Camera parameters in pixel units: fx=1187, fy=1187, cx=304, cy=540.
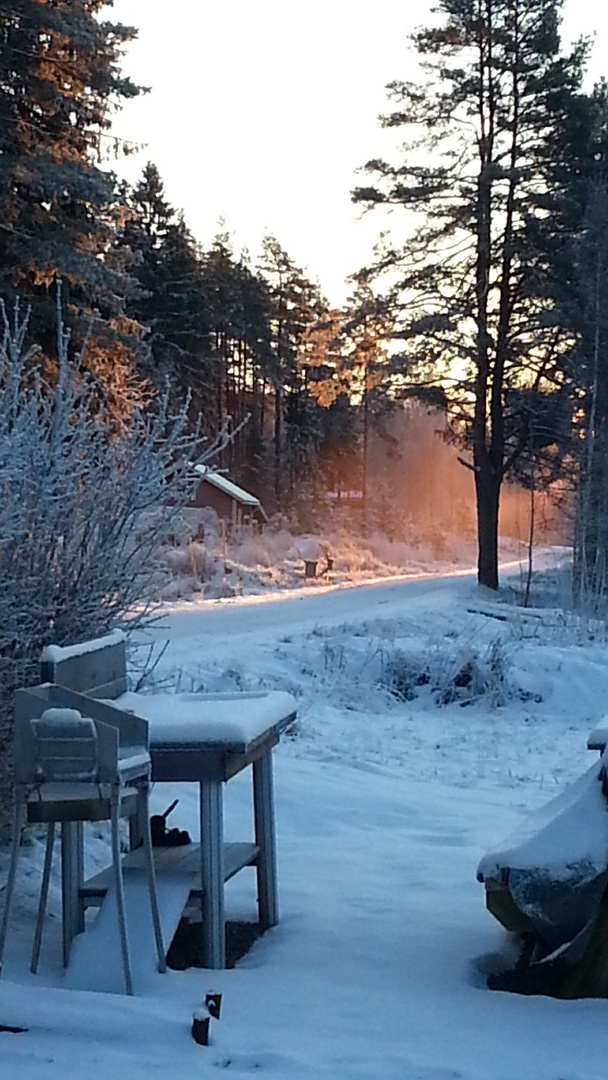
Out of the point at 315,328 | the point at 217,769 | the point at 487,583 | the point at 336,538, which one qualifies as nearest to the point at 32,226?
the point at 315,328

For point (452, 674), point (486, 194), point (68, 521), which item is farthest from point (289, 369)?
point (68, 521)

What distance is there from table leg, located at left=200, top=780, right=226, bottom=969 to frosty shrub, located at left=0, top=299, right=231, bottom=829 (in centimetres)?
123

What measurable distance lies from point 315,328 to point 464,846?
20088mm

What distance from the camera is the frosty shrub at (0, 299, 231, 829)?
201 inches

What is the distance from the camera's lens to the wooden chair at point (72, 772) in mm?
3588

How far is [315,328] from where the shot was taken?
994 inches

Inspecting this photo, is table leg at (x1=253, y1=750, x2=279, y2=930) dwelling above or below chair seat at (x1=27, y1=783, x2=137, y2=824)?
below

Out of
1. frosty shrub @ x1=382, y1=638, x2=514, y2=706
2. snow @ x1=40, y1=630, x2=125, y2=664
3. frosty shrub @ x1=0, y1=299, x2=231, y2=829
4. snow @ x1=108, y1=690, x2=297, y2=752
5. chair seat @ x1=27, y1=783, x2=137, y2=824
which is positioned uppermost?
frosty shrub @ x1=0, y1=299, x2=231, y2=829

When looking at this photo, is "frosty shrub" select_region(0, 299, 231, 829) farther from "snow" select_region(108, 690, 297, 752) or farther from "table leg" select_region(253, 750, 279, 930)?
"table leg" select_region(253, 750, 279, 930)

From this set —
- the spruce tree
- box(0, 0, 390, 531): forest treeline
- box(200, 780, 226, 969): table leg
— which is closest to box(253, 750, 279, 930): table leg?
box(200, 780, 226, 969): table leg

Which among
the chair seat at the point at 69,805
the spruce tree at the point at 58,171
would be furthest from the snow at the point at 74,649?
the spruce tree at the point at 58,171

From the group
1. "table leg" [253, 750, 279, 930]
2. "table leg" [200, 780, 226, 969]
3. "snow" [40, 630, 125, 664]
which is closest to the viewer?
"snow" [40, 630, 125, 664]

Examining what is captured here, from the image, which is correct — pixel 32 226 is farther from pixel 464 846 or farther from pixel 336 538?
pixel 336 538

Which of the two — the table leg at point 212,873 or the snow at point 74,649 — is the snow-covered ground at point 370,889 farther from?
the snow at point 74,649
